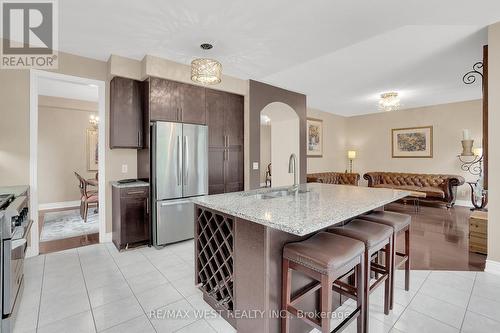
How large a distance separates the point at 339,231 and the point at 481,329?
1.23 meters

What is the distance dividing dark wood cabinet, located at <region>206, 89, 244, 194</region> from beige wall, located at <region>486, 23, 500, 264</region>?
3.37m

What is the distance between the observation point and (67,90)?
204 inches

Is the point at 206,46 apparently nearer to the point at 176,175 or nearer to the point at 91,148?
the point at 176,175

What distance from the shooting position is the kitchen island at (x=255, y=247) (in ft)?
4.84

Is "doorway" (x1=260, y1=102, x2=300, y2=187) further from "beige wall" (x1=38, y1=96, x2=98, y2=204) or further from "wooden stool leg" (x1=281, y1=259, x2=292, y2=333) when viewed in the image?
"beige wall" (x1=38, y1=96, x2=98, y2=204)

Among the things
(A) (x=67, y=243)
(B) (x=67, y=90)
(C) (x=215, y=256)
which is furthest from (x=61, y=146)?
(C) (x=215, y=256)

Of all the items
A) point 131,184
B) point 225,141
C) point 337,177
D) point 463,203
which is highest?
point 225,141

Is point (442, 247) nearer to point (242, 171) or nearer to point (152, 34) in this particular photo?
point (242, 171)

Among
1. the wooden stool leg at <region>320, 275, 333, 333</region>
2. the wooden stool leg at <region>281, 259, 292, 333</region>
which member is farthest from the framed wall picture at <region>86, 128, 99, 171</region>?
the wooden stool leg at <region>320, 275, 333, 333</region>

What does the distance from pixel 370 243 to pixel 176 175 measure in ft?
8.73

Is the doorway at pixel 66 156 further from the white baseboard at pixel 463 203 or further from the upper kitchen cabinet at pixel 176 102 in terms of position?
the white baseboard at pixel 463 203

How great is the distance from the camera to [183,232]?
358 cm

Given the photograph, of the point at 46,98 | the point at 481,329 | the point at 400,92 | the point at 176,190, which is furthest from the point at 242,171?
the point at 46,98

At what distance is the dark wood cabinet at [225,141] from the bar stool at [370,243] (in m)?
2.61
